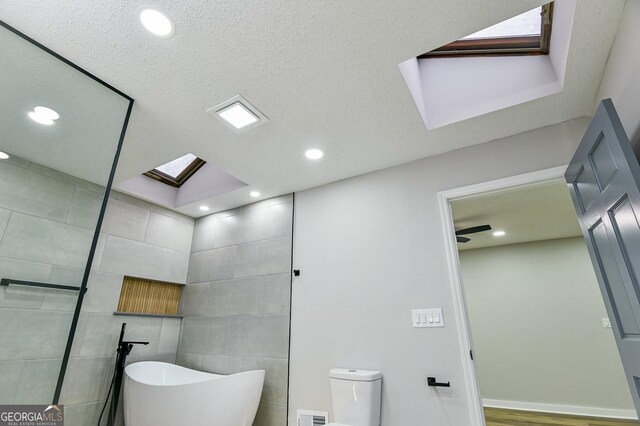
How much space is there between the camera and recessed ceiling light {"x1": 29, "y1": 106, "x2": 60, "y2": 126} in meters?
1.56

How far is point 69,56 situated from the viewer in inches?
64.8

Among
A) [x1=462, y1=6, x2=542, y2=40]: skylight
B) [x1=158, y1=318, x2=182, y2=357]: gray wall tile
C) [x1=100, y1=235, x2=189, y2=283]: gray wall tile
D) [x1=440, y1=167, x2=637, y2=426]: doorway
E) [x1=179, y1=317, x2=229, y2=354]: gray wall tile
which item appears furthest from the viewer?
[x1=440, y1=167, x2=637, y2=426]: doorway

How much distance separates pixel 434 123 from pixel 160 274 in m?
3.13

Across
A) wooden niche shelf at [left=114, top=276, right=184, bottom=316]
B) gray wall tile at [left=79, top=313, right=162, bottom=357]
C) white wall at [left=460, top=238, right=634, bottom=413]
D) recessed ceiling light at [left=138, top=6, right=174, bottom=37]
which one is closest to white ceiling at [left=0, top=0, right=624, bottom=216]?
recessed ceiling light at [left=138, top=6, right=174, bottom=37]

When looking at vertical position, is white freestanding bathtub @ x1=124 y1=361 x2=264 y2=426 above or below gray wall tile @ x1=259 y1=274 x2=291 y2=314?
below

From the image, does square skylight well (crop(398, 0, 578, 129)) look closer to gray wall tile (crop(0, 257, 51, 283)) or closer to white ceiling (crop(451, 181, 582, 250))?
white ceiling (crop(451, 181, 582, 250))

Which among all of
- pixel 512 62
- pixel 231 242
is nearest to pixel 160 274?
pixel 231 242

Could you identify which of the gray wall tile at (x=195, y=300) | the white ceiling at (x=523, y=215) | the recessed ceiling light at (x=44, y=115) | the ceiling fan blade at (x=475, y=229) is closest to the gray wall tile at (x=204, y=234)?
the gray wall tile at (x=195, y=300)

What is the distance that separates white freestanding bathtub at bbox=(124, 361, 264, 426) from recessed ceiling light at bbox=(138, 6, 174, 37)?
7.52 ft

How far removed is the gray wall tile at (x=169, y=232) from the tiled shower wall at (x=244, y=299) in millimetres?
162

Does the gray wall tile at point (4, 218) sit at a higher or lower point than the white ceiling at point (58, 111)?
lower

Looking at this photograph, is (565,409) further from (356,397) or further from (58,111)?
(58,111)

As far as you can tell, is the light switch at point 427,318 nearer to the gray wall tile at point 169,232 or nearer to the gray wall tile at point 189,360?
the gray wall tile at point 189,360

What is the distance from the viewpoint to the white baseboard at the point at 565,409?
4.20 metres
